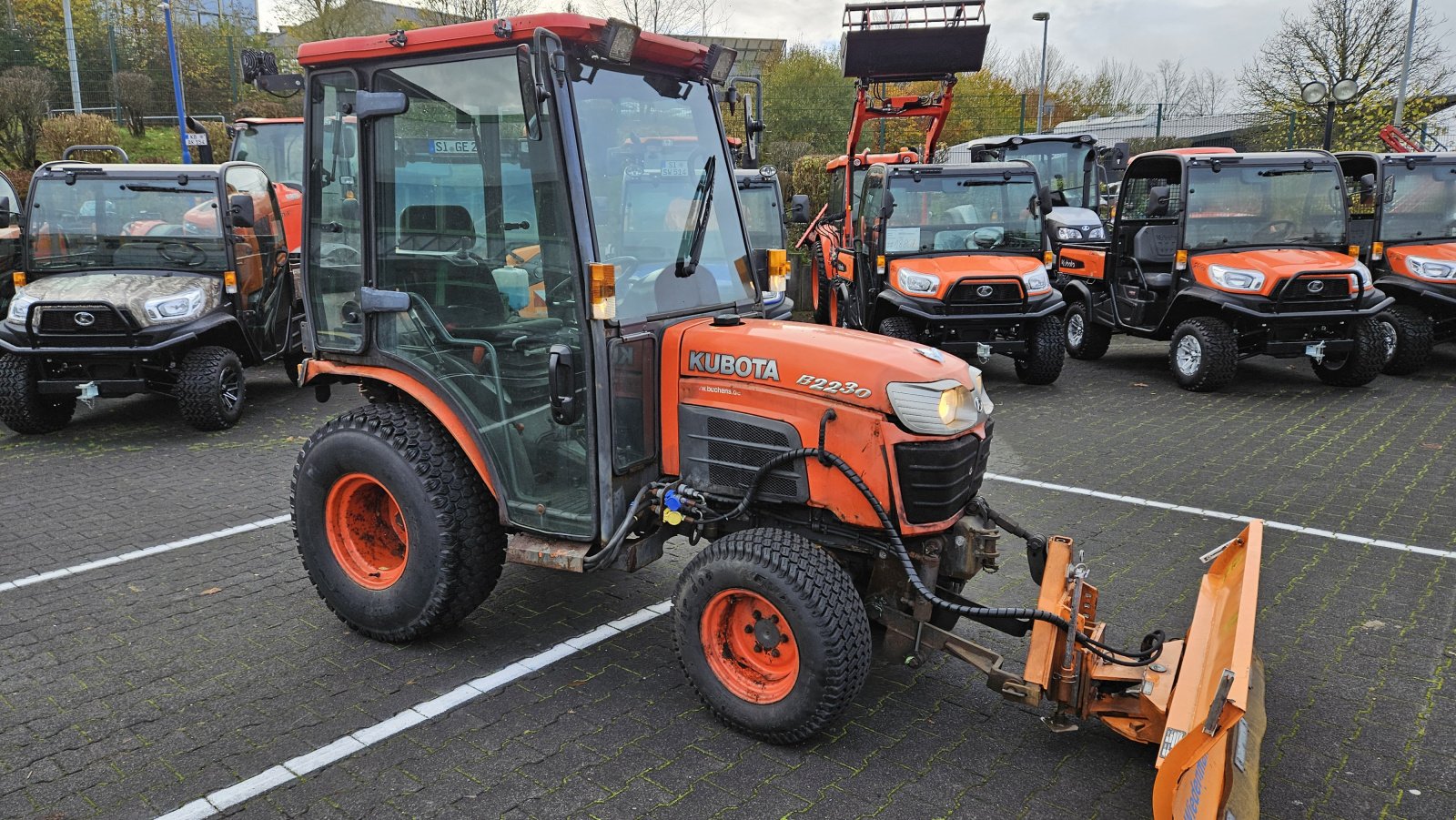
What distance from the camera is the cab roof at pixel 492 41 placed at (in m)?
3.46

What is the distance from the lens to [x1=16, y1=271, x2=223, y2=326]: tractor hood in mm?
7676

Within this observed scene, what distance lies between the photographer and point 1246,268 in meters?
9.26

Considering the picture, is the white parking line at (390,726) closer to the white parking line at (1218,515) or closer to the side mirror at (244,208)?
the white parking line at (1218,515)

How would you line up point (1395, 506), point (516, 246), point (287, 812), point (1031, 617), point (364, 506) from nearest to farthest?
point (287, 812) < point (1031, 617) < point (516, 246) < point (364, 506) < point (1395, 506)

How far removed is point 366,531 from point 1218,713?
337cm

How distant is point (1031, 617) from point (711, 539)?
1235 millimetres

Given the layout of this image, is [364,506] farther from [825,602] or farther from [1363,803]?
[1363,803]

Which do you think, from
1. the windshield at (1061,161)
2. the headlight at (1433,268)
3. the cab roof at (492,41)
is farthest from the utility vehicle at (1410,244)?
the cab roof at (492,41)

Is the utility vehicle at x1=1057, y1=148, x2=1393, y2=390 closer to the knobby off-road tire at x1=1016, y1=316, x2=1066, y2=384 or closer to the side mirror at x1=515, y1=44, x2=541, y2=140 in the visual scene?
the knobby off-road tire at x1=1016, y1=316, x2=1066, y2=384

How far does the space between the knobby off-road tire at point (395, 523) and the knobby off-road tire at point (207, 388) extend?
4229 mm

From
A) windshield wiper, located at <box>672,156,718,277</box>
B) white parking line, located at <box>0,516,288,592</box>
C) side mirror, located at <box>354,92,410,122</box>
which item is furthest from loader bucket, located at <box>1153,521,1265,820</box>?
white parking line, located at <box>0,516,288,592</box>

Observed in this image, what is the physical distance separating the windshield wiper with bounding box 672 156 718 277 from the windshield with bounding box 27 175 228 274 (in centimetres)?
598

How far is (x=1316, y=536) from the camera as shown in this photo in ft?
18.3

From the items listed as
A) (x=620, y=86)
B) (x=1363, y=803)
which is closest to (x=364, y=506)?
(x=620, y=86)
